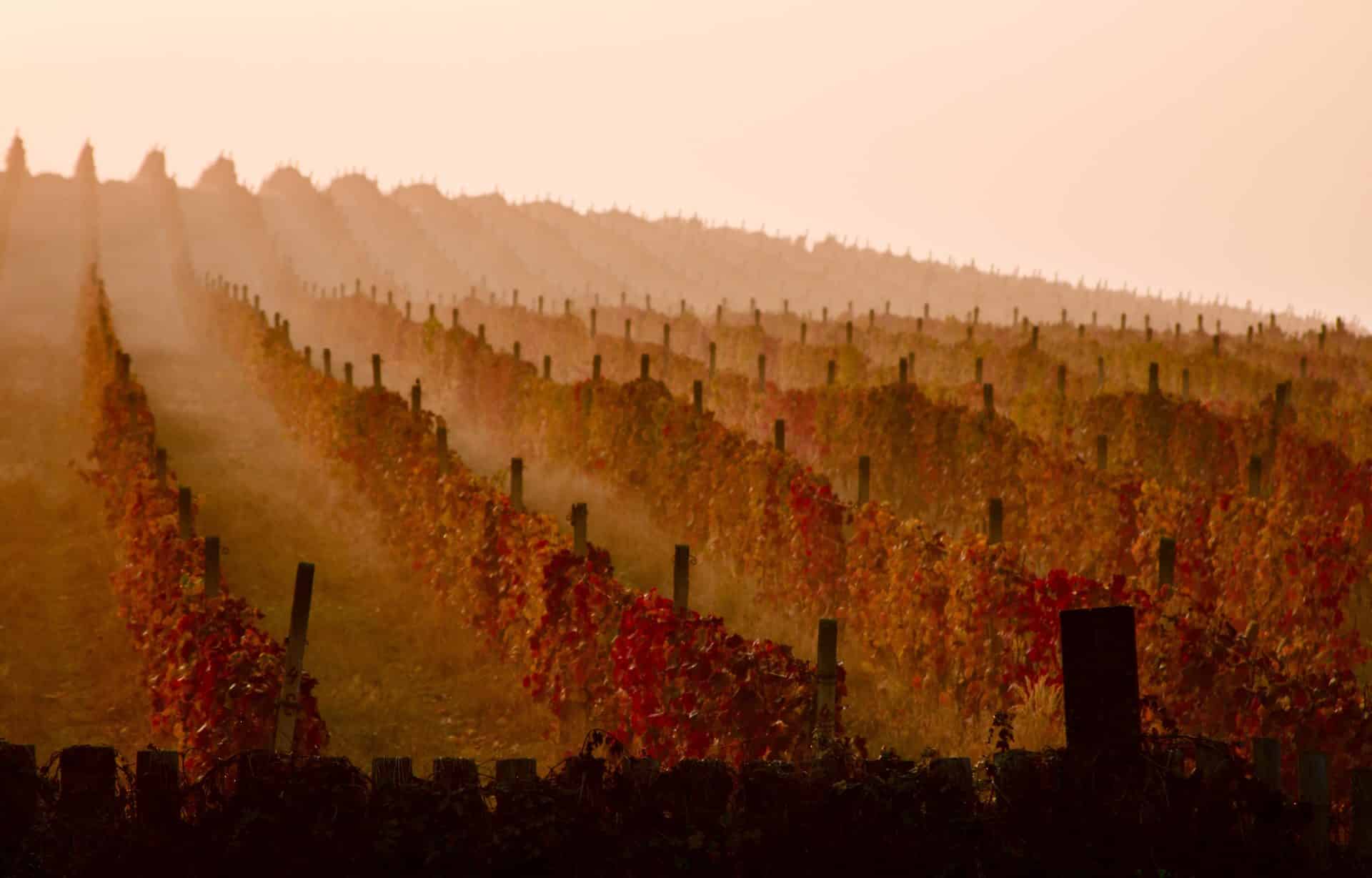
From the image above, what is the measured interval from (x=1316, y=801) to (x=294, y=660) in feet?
20.9

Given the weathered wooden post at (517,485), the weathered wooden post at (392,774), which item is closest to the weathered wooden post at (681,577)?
the weathered wooden post at (517,485)

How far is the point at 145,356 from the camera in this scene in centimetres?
4216

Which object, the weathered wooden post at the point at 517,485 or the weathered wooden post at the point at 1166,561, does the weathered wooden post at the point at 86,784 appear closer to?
the weathered wooden post at the point at 1166,561

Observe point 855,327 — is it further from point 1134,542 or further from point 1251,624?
point 1251,624

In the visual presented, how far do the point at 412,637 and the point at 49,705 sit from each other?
146 inches

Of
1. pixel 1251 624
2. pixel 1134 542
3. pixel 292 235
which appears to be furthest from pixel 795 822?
pixel 292 235

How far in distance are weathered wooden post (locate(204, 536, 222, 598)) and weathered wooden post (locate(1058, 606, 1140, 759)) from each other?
7.28 meters

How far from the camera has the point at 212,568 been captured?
10.6 metres

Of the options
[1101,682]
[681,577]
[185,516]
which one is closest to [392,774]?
[1101,682]

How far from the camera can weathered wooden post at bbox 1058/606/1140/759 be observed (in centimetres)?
520

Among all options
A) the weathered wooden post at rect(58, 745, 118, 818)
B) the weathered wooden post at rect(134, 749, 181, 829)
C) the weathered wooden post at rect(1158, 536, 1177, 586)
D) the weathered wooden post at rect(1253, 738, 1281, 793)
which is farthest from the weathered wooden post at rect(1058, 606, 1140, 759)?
the weathered wooden post at rect(1158, 536, 1177, 586)

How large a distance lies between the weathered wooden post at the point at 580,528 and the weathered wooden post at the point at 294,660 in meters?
3.27

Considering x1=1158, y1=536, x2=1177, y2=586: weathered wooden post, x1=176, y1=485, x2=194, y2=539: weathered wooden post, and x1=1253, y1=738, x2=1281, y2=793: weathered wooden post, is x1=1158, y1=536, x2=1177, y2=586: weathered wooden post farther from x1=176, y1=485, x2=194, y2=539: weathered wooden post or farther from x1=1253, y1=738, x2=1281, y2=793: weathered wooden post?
x1=176, y1=485, x2=194, y2=539: weathered wooden post

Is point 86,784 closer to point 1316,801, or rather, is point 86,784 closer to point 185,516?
point 1316,801
